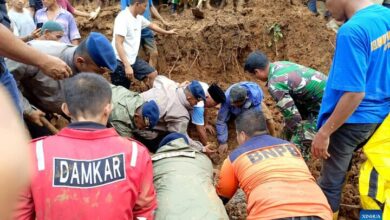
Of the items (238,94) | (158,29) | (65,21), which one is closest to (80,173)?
(238,94)

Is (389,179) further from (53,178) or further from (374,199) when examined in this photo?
(53,178)

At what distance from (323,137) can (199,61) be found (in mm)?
3765

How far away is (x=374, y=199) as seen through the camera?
3.01 m

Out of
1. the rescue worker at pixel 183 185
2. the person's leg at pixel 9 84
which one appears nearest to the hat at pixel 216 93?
the rescue worker at pixel 183 185

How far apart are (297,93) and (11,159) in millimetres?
3602

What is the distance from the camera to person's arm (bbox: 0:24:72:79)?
85.4 inches

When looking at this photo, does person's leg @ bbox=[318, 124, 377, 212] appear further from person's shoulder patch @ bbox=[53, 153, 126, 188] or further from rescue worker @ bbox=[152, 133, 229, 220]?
person's shoulder patch @ bbox=[53, 153, 126, 188]

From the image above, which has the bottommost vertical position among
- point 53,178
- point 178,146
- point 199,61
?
point 199,61

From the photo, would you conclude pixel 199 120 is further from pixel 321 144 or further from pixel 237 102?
pixel 321 144

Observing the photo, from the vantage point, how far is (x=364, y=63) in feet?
8.89

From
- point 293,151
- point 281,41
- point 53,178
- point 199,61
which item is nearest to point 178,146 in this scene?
point 293,151

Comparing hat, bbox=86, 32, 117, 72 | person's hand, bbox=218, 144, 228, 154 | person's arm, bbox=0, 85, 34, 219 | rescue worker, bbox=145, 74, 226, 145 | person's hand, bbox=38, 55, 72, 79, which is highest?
person's arm, bbox=0, 85, 34, 219

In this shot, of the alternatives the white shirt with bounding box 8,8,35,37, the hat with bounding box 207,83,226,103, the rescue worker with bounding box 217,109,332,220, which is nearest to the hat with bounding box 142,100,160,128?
the rescue worker with bounding box 217,109,332,220

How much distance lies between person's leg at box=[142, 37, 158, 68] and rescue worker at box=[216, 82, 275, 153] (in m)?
1.63
